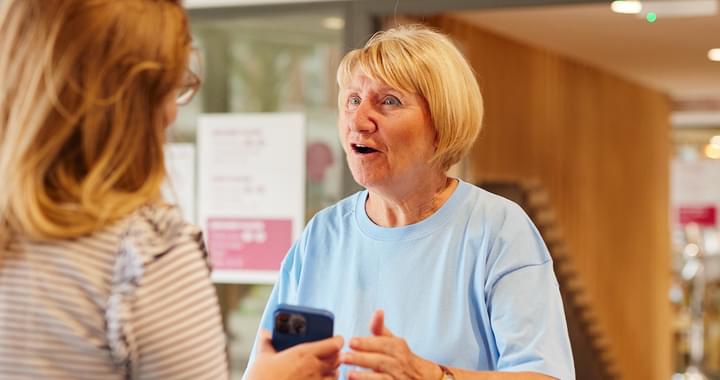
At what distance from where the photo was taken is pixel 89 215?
1238 mm

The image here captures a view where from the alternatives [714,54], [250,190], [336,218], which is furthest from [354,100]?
[714,54]

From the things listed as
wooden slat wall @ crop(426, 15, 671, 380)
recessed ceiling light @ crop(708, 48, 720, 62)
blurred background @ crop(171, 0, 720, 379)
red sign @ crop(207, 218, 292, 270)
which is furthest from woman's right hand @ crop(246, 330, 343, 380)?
recessed ceiling light @ crop(708, 48, 720, 62)

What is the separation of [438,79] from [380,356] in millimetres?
551

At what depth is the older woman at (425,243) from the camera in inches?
76.0

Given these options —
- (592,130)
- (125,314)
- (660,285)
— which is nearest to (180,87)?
(125,314)

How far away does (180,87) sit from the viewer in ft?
4.38

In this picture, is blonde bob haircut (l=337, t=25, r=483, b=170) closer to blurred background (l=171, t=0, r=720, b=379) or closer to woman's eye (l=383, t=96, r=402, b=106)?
woman's eye (l=383, t=96, r=402, b=106)

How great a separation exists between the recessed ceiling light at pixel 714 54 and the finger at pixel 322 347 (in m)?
5.86

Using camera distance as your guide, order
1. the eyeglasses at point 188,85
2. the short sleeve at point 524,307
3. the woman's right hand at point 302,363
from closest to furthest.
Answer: the eyeglasses at point 188,85
the woman's right hand at point 302,363
the short sleeve at point 524,307

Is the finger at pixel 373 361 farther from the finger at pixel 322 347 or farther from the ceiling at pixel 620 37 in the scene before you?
the ceiling at pixel 620 37

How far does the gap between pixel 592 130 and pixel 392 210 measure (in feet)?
21.7

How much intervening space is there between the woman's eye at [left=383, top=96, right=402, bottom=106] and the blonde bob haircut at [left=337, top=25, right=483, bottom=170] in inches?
1.2

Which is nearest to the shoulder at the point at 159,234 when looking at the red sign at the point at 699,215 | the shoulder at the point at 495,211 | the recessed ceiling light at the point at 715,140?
the shoulder at the point at 495,211

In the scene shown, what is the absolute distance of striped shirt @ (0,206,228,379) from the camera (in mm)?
1229
